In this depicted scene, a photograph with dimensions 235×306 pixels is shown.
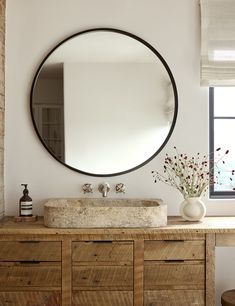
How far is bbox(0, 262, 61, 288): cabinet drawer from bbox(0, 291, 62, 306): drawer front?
0.05 metres

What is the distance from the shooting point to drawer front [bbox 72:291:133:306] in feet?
10.5

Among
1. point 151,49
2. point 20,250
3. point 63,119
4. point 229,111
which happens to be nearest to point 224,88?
point 229,111

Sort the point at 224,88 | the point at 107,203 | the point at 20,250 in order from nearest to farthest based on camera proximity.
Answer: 1. the point at 20,250
2. the point at 107,203
3. the point at 224,88

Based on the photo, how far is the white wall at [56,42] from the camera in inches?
147

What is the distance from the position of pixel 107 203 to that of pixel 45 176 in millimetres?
524

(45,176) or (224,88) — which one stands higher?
(224,88)

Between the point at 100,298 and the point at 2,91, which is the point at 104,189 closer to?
the point at 100,298

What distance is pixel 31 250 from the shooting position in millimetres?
3184

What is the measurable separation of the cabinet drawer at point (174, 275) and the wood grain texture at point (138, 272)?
28 millimetres

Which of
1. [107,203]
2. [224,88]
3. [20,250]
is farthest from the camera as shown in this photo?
[224,88]

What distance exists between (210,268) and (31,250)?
1.18m

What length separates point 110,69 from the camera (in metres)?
3.76

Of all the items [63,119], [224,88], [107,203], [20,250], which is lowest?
[20,250]

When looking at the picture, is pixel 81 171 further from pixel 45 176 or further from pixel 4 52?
pixel 4 52
